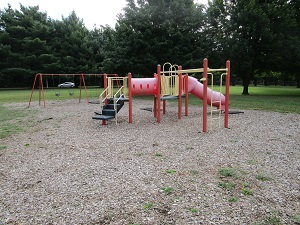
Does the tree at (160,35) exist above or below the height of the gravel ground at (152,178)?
above

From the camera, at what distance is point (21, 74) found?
116 feet

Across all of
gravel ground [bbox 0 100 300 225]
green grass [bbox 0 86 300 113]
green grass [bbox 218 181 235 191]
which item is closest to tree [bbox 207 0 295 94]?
green grass [bbox 0 86 300 113]

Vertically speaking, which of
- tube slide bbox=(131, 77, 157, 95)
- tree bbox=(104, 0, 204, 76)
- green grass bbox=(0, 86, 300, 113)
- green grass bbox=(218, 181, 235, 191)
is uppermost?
tree bbox=(104, 0, 204, 76)

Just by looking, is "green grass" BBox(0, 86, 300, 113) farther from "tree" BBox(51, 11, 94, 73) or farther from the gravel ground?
"tree" BBox(51, 11, 94, 73)

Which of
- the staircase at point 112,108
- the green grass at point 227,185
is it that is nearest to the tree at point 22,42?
the staircase at point 112,108

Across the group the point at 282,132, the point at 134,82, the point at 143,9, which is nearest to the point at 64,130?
the point at 134,82

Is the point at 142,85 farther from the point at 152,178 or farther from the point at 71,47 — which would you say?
the point at 71,47

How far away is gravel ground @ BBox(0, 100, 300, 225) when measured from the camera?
266 cm

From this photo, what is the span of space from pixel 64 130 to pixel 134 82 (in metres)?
2.74

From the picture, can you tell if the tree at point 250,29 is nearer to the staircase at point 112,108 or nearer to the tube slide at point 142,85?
the tube slide at point 142,85

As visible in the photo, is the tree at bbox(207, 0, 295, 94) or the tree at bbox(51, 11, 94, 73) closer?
the tree at bbox(207, 0, 295, 94)

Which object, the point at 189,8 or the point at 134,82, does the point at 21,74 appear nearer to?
the point at 189,8

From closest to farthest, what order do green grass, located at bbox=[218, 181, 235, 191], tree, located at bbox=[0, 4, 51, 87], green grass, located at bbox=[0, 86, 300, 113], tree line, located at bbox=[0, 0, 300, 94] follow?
green grass, located at bbox=[218, 181, 235, 191] → green grass, located at bbox=[0, 86, 300, 113] → tree line, located at bbox=[0, 0, 300, 94] → tree, located at bbox=[0, 4, 51, 87]

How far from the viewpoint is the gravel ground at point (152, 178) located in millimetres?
2662
